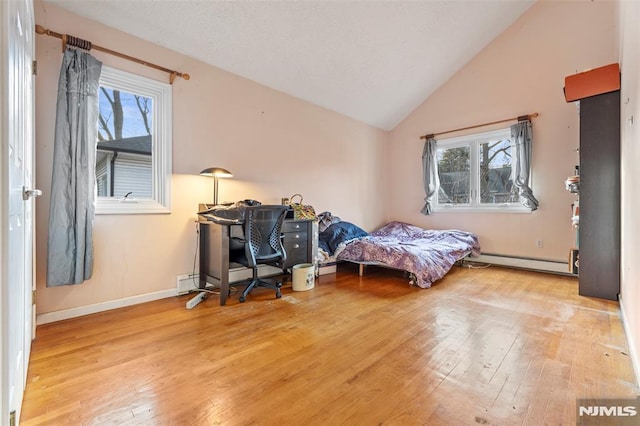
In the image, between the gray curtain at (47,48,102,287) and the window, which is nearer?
the gray curtain at (47,48,102,287)

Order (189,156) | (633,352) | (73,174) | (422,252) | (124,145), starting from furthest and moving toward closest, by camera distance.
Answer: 1. (422,252)
2. (189,156)
3. (124,145)
4. (73,174)
5. (633,352)

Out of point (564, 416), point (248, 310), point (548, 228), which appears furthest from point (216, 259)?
point (548, 228)

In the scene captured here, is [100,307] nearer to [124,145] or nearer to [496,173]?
[124,145]

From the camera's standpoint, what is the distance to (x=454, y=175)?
4980 millimetres

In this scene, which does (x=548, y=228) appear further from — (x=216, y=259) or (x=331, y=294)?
(x=216, y=259)

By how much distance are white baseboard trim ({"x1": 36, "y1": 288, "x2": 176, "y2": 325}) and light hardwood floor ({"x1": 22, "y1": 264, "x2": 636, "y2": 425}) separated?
0.09 meters

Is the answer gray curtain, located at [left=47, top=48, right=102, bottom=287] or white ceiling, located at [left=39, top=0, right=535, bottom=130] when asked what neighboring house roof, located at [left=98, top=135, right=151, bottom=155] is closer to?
gray curtain, located at [left=47, top=48, right=102, bottom=287]

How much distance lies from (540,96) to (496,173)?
119cm

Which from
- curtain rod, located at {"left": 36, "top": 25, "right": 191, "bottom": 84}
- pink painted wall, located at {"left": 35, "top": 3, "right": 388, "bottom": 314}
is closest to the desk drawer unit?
pink painted wall, located at {"left": 35, "top": 3, "right": 388, "bottom": 314}

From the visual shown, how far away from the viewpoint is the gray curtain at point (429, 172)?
5039 mm

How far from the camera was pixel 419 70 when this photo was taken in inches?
173

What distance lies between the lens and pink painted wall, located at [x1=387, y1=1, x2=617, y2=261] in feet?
12.1

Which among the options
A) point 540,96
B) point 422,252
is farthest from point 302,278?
point 540,96

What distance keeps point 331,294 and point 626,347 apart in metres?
2.19
